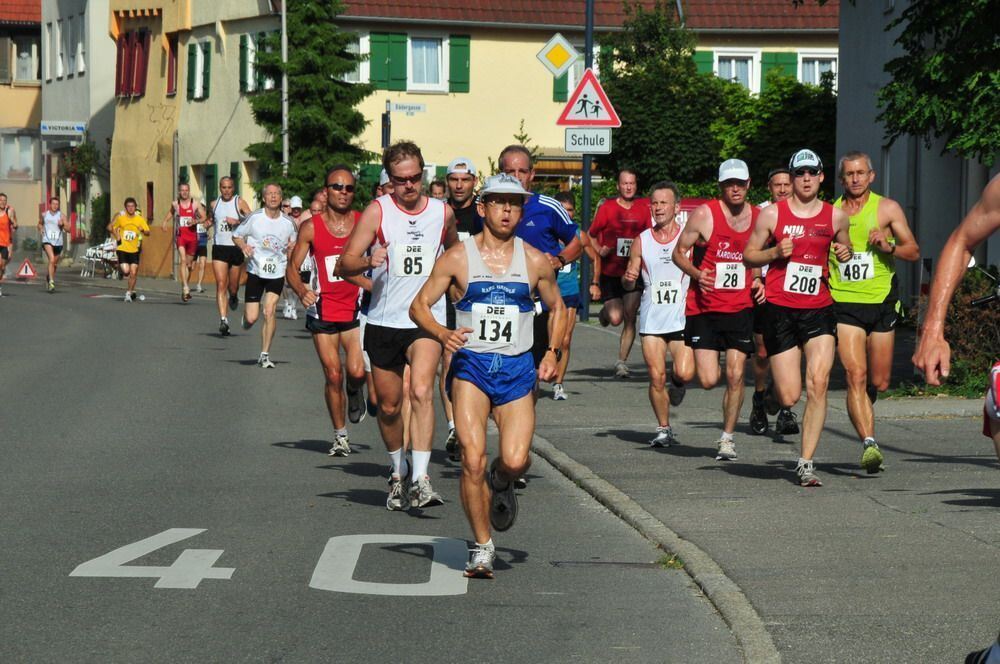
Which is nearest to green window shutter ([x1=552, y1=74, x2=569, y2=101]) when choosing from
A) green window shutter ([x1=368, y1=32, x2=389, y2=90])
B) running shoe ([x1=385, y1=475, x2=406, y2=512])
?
green window shutter ([x1=368, y1=32, x2=389, y2=90])

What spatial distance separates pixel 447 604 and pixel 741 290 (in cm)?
594

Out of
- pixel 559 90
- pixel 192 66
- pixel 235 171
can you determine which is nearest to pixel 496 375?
pixel 559 90

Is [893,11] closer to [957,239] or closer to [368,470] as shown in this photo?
[368,470]

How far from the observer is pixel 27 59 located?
78875 millimetres

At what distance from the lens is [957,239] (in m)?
5.98

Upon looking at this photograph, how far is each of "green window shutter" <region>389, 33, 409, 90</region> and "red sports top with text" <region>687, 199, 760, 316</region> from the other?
37696mm

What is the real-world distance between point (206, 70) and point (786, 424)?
42.4 m

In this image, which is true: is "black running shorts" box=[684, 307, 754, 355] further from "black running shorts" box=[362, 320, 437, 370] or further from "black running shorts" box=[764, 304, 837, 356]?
"black running shorts" box=[362, 320, 437, 370]

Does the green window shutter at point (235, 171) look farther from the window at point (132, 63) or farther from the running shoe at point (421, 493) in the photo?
the running shoe at point (421, 493)

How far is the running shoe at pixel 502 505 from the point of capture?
28.7 feet

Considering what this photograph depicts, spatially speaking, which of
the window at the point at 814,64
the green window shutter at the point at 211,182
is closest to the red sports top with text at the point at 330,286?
the green window shutter at the point at 211,182

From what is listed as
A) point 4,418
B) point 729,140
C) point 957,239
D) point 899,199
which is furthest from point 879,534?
point 729,140

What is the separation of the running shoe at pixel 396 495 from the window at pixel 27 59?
7069 cm

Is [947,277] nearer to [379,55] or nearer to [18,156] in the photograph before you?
[379,55]
